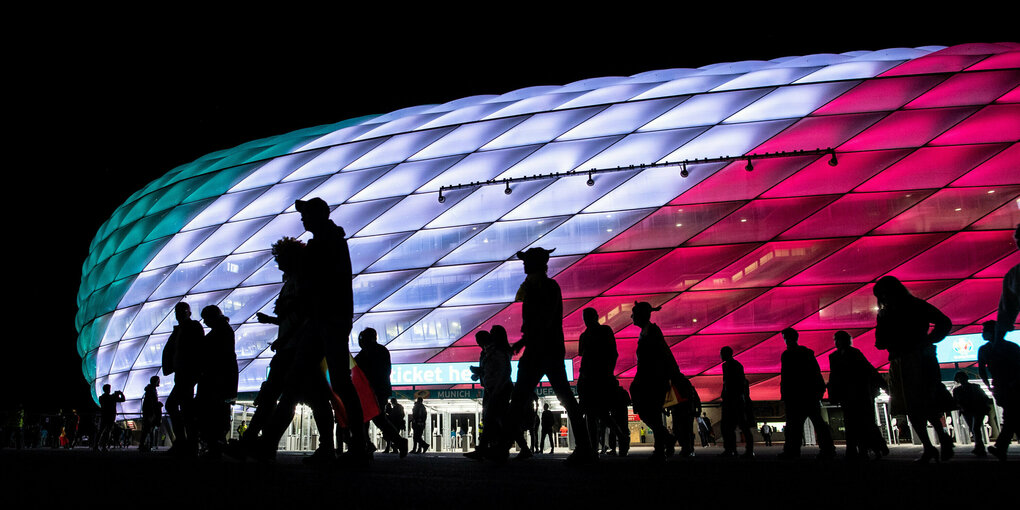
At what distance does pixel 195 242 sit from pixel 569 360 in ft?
32.9

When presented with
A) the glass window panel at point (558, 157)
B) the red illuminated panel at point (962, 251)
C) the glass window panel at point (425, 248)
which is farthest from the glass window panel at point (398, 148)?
the red illuminated panel at point (962, 251)

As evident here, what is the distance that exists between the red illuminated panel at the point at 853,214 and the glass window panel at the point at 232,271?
11550 millimetres

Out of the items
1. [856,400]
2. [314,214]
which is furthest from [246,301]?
[856,400]

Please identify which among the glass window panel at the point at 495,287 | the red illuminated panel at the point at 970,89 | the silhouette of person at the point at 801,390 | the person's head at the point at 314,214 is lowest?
the silhouette of person at the point at 801,390

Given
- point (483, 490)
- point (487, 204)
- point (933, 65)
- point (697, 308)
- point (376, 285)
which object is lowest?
point (483, 490)

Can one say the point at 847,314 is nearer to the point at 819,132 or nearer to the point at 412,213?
the point at 819,132

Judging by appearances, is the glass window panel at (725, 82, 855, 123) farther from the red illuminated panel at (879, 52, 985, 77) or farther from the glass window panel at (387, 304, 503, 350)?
the glass window panel at (387, 304, 503, 350)

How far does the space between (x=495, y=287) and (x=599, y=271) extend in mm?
2210

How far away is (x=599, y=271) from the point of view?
50.2 ft

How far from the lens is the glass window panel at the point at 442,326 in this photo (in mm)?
15633

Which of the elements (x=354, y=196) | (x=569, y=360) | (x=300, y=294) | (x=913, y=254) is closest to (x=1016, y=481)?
(x=300, y=294)

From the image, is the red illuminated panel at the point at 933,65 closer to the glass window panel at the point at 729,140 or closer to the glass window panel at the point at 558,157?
the glass window panel at the point at 729,140

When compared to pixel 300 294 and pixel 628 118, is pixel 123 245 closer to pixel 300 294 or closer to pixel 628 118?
pixel 628 118

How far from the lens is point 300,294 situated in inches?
182
